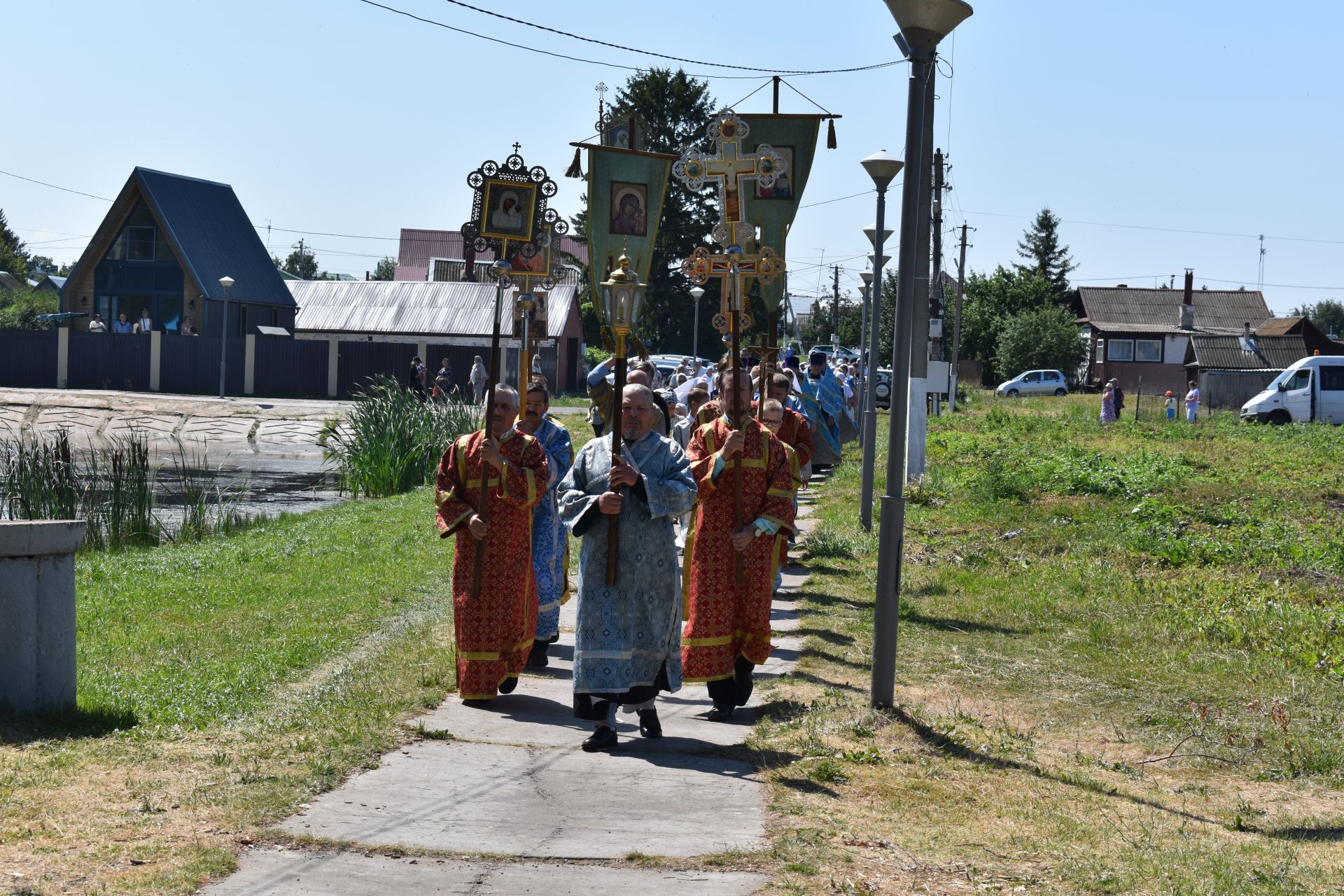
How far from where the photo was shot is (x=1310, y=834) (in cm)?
571

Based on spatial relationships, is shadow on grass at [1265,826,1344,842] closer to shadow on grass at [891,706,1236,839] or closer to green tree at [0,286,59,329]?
shadow on grass at [891,706,1236,839]

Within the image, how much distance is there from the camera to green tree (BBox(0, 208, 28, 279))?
10306 centimetres

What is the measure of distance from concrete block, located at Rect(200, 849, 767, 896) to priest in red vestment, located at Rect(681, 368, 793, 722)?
2768 millimetres

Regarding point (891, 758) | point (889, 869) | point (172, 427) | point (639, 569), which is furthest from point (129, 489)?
point (172, 427)

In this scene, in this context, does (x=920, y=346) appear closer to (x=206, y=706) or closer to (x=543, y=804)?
(x=206, y=706)

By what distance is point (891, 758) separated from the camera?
677 centimetres

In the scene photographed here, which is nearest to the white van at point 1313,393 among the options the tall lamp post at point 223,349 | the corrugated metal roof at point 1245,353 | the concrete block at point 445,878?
the corrugated metal roof at point 1245,353

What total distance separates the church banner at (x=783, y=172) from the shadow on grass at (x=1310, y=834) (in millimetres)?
6125

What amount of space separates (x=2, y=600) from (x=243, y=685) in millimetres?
1405

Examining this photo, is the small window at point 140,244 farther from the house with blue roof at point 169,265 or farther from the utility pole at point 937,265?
the utility pole at point 937,265

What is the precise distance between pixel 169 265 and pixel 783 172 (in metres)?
39.5

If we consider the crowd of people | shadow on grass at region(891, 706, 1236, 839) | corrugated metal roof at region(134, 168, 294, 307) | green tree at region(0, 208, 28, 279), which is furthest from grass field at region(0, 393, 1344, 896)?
green tree at region(0, 208, 28, 279)

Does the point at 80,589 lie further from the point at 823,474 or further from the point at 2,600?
the point at 823,474

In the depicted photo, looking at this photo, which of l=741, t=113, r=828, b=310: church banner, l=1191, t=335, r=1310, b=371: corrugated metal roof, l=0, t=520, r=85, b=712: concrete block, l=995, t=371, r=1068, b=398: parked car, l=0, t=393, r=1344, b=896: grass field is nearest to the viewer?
l=0, t=393, r=1344, b=896: grass field
